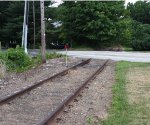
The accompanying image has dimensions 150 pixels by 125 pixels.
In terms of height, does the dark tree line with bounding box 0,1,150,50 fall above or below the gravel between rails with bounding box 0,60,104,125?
above

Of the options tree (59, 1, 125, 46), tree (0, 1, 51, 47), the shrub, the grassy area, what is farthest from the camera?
tree (0, 1, 51, 47)

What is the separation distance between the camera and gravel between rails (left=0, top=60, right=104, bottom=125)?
30.1ft

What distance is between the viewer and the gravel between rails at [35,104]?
918cm

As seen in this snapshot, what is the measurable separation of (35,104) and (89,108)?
141 centimetres

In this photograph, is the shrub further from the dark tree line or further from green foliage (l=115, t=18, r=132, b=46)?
green foliage (l=115, t=18, r=132, b=46)

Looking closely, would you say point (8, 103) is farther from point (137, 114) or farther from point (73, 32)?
point (73, 32)

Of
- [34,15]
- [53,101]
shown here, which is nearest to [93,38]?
[34,15]

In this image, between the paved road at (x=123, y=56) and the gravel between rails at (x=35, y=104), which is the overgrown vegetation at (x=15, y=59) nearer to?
the gravel between rails at (x=35, y=104)

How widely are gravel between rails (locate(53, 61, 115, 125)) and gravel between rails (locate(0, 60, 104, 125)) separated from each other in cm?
45

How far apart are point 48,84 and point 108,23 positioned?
1815 inches

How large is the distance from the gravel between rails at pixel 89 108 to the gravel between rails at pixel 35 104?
446 millimetres

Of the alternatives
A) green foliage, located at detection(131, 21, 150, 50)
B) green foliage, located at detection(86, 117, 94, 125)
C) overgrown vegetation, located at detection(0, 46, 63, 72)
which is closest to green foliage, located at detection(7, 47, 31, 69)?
overgrown vegetation, located at detection(0, 46, 63, 72)

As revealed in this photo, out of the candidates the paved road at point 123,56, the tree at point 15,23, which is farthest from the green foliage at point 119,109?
the tree at point 15,23

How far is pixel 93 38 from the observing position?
61625 mm
